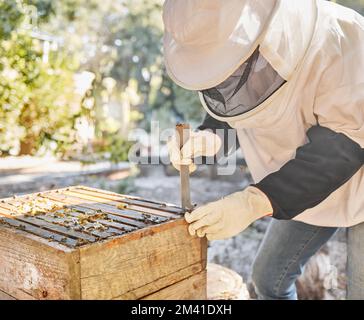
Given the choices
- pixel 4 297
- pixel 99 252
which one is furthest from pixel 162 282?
pixel 4 297

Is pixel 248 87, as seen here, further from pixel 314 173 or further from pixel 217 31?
pixel 314 173

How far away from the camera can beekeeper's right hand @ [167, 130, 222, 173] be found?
60.6 inches

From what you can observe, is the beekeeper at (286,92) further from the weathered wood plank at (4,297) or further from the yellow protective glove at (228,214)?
the weathered wood plank at (4,297)

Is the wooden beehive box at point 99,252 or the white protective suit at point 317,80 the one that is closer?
the wooden beehive box at point 99,252

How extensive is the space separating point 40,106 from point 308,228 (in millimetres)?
2500

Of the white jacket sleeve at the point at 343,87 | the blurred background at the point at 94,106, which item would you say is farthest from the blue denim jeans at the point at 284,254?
the blurred background at the point at 94,106

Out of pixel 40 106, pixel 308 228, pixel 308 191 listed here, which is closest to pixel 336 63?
pixel 308 191

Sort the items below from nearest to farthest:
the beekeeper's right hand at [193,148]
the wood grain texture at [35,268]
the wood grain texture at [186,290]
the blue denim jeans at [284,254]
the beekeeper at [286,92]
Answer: the wood grain texture at [35,268] < the beekeeper at [286,92] < the wood grain texture at [186,290] < the beekeeper's right hand at [193,148] < the blue denim jeans at [284,254]

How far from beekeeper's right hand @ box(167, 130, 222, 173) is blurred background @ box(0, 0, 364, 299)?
157 cm

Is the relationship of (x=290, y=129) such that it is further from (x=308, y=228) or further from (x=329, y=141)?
(x=308, y=228)

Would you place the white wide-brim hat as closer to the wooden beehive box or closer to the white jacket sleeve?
the white jacket sleeve

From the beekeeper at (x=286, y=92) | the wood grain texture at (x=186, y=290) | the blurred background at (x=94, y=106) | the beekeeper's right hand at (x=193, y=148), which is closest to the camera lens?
the beekeeper at (x=286, y=92)

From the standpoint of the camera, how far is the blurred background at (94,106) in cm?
315
